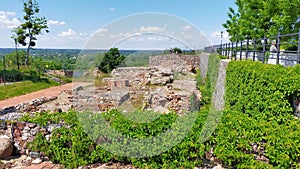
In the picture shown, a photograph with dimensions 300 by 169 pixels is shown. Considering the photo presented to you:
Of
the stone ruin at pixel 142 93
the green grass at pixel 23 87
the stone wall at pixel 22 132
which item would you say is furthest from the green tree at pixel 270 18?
the green grass at pixel 23 87

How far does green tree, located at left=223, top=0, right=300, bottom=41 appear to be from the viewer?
28.6ft

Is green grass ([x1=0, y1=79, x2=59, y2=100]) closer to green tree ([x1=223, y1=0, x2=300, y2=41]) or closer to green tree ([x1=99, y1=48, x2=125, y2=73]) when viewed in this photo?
green tree ([x1=99, y1=48, x2=125, y2=73])

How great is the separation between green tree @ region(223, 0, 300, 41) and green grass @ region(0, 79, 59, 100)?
12.2m

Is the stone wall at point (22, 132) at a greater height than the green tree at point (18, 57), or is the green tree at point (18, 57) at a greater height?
the green tree at point (18, 57)

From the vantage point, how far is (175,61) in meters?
19.4

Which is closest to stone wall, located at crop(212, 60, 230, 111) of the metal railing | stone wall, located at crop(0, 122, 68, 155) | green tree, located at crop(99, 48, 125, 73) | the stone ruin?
the metal railing

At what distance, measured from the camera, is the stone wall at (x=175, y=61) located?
18.6 meters

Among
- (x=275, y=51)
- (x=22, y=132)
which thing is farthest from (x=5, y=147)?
(x=275, y=51)

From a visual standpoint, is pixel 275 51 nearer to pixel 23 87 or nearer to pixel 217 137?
pixel 217 137

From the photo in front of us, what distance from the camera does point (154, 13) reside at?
5.79 metres

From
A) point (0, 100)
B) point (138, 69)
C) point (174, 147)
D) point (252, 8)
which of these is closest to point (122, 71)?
point (138, 69)

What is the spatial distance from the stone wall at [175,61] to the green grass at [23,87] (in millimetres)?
7411

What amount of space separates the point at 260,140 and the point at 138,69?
12794 millimetres

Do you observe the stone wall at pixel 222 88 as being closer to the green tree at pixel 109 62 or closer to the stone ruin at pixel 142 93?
the stone ruin at pixel 142 93
